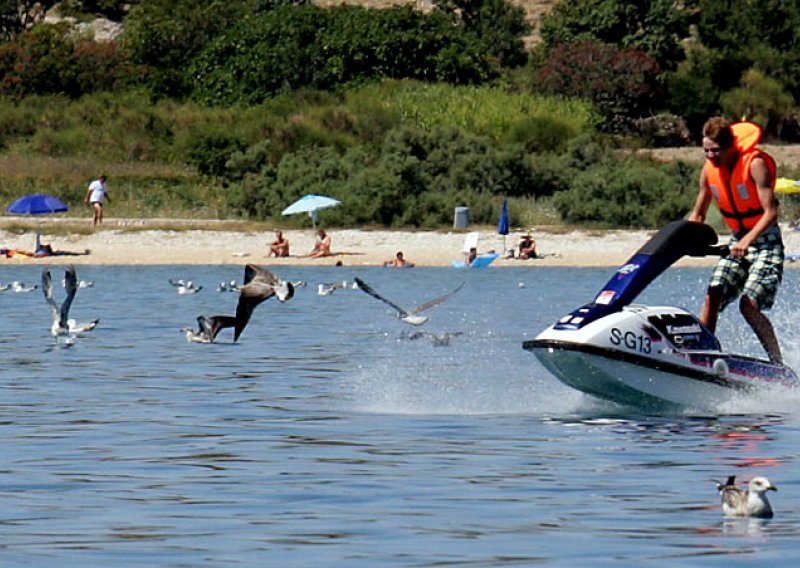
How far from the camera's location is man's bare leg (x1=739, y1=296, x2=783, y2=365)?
1379cm

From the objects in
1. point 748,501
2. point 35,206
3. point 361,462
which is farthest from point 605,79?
point 748,501

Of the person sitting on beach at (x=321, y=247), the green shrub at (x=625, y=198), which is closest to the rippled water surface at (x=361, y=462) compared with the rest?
the person sitting on beach at (x=321, y=247)

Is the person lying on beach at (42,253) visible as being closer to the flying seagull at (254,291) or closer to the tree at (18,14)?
the flying seagull at (254,291)

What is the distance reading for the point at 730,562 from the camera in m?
8.42

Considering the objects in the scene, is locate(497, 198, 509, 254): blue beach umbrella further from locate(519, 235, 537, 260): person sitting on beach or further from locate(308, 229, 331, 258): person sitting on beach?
locate(308, 229, 331, 258): person sitting on beach

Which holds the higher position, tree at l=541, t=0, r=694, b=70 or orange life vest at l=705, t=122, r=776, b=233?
tree at l=541, t=0, r=694, b=70

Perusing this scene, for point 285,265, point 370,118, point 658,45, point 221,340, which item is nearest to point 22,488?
point 221,340

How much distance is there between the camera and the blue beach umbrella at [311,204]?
4381cm

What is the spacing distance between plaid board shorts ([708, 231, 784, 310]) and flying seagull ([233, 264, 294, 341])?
4117 mm

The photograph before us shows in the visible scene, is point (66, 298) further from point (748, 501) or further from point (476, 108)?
point (476, 108)

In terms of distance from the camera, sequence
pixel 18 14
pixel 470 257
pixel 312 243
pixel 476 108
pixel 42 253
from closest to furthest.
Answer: pixel 470 257, pixel 42 253, pixel 312 243, pixel 476 108, pixel 18 14

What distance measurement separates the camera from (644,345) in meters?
13.3

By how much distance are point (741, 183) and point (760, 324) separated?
1.08m

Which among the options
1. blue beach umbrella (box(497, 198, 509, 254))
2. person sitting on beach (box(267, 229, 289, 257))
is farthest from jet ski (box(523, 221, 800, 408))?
blue beach umbrella (box(497, 198, 509, 254))
